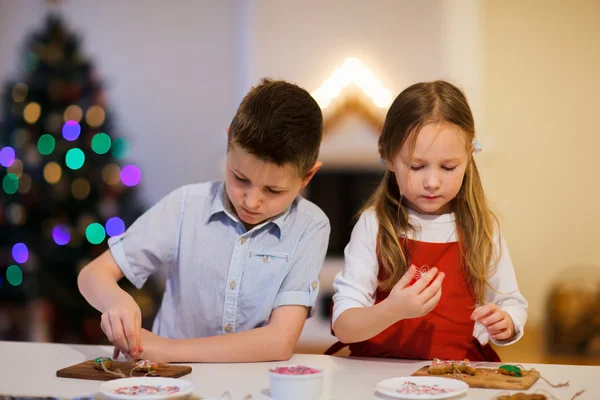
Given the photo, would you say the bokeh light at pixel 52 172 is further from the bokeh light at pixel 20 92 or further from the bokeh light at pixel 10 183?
the bokeh light at pixel 20 92

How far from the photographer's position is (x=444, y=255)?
1572 millimetres

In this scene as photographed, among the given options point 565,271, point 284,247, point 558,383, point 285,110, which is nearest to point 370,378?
point 558,383

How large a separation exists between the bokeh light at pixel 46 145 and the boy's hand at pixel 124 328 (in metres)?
3.24

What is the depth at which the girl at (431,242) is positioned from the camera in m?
1.46

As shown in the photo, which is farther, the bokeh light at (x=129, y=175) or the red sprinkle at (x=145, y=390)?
the bokeh light at (x=129, y=175)

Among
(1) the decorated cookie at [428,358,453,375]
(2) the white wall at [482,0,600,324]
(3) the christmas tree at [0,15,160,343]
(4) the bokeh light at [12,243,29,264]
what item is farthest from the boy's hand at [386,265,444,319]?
(2) the white wall at [482,0,600,324]

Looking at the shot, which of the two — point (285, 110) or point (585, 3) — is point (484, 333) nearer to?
point (285, 110)

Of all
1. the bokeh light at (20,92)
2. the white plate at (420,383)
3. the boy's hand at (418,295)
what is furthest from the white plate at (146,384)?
the bokeh light at (20,92)

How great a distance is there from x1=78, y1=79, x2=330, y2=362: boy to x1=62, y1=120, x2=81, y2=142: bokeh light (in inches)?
115

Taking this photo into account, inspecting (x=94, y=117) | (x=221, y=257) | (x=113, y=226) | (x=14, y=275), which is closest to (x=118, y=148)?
(x=94, y=117)

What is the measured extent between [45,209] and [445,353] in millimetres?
3338

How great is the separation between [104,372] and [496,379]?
659mm

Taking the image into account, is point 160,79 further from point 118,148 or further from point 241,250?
point 241,250

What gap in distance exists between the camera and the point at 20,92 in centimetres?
434
